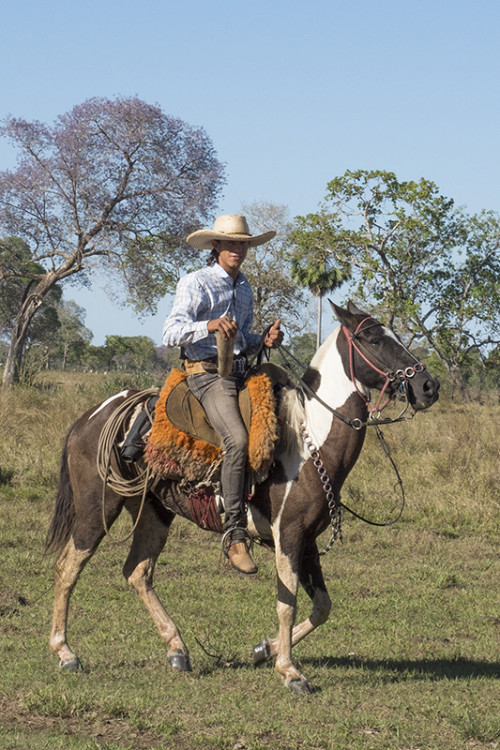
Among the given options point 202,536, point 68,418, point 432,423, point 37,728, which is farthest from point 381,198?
point 37,728

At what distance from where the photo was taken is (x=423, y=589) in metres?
7.84

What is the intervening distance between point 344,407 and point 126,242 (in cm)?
2294

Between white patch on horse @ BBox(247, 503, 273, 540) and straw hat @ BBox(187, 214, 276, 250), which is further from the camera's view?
straw hat @ BBox(187, 214, 276, 250)

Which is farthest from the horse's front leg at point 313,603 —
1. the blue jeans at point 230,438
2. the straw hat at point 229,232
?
the straw hat at point 229,232

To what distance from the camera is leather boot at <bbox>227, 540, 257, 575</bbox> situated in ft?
16.8

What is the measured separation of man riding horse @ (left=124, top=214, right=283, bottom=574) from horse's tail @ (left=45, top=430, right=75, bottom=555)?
137 centimetres

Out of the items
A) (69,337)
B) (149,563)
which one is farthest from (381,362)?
(69,337)

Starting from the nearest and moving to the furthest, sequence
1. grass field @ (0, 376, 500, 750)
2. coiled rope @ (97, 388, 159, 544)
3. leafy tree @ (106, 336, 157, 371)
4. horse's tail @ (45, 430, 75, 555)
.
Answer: grass field @ (0, 376, 500, 750) < coiled rope @ (97, 388, 159, 544) < horse's tail @ (45, 430, 75, 555) < leafy tree @ (106, 336, 157, 371)

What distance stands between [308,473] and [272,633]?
1.93 meters

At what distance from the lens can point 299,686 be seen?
4984mm

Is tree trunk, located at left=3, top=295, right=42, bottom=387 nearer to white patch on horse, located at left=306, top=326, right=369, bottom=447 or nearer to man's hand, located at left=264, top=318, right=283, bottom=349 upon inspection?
man's hand, located at left=264, top=318, right=283, bottom=349

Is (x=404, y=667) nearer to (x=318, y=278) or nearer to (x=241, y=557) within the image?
(x=241, y=557)

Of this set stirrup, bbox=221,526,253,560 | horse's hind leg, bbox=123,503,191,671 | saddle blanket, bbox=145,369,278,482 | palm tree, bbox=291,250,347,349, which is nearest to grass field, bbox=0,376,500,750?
horse's hind leg, bbox=123,503,191,671

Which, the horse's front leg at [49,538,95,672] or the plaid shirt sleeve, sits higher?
the plaid shirt sleeve
